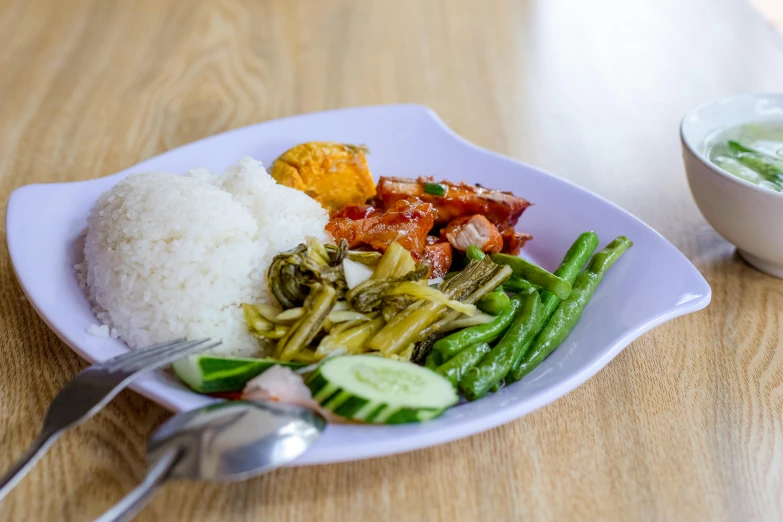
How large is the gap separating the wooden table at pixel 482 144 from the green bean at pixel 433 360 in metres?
0.28

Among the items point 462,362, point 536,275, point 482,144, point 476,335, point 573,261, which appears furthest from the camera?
point 482,144

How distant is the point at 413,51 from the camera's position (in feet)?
17.1

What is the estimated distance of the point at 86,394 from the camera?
1.91 meters

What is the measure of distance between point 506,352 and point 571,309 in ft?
1.29

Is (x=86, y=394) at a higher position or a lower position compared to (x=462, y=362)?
higher

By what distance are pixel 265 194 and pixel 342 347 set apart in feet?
2.87

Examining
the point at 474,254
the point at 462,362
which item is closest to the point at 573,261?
the point at 474,254

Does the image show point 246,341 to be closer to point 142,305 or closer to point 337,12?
point 142,305

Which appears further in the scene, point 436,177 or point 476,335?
point 436,177

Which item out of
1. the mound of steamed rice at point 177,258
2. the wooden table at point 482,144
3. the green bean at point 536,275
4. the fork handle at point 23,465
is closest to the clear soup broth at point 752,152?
the wooden table at point 482,144

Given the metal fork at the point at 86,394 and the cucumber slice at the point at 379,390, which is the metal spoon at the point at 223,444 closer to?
the cucumber slice at the point at 379,390

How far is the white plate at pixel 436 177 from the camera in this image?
6.41 ft

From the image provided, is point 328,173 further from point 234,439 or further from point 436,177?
point 234,439

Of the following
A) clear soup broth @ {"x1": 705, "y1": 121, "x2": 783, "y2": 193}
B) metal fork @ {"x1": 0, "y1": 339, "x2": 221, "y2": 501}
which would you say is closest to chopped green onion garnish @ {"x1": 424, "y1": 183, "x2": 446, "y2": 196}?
clear soup broth @ {"x1": 705, "y1": 121, "x2": 783, "y2": 193}
